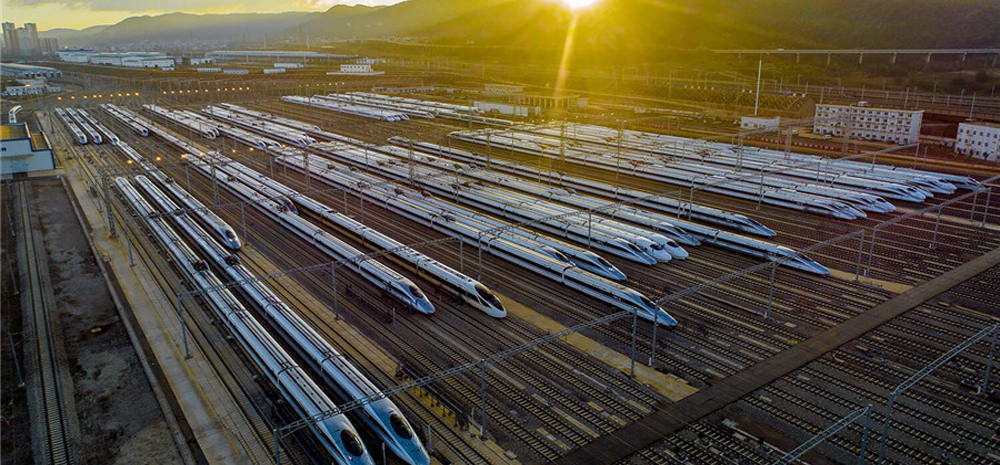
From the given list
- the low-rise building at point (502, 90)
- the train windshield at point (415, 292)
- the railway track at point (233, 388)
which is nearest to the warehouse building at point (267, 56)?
the low-rise building at point (502, 90)

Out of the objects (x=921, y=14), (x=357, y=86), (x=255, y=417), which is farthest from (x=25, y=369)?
(x=921, y=14)

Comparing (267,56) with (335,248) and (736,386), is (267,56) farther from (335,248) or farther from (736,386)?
(736,386)

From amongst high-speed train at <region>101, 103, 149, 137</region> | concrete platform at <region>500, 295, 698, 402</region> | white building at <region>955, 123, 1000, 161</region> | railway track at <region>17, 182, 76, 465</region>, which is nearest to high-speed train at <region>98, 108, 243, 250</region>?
railway track at <region>17, 182, 76, 465</region>

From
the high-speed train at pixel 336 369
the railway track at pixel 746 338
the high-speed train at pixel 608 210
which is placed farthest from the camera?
the high-speed train at pixel 608 210

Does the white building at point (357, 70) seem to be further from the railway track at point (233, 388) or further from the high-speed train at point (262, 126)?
the railway track at point (233, 388)

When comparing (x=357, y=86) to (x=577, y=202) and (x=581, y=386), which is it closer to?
(x=577, y=202)
